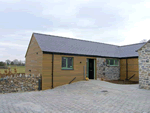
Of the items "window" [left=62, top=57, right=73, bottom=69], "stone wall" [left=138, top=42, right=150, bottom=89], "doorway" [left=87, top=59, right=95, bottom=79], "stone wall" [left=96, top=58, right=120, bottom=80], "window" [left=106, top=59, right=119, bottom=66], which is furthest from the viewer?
"window" [left=106, top=59, right=119, bottom=66]

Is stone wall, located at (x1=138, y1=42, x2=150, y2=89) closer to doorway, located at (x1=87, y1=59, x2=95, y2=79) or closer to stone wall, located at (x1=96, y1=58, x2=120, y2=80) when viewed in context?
stone wall, located at (x1=96, y1=58, x2=120, y2=80)

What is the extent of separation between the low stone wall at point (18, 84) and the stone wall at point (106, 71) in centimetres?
713

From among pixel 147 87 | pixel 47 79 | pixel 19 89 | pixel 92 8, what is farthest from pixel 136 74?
pixel 19 89

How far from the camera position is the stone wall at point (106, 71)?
15.5 meters

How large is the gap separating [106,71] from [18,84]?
32.8 feet

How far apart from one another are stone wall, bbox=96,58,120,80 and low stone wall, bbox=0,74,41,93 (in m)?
7.13

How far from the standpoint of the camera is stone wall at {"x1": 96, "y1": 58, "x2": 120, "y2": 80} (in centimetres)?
1551

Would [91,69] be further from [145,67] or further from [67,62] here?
[145,67]

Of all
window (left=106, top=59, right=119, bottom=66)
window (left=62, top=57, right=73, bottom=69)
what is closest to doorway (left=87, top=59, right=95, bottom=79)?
window (left=106, top=59, right=119, bottom=66)

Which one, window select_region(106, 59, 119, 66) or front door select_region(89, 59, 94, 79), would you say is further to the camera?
window select_region(106, 59, 119, 66)

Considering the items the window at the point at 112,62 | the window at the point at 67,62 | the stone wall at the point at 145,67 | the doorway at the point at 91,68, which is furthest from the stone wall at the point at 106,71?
the stone wall at the point at 145,67

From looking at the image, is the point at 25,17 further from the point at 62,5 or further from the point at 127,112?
the point at 127,112

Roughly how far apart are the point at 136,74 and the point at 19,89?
12.8 m

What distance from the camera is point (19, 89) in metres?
10.4
